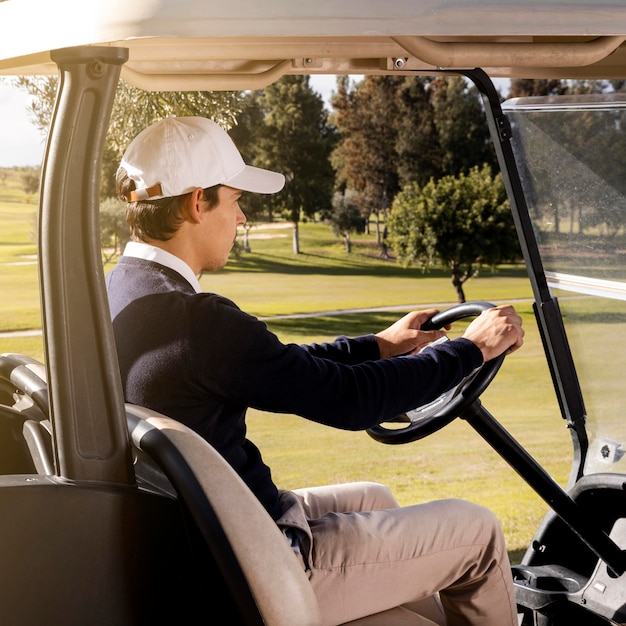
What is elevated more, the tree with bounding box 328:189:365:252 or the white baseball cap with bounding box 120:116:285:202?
the white baseball cap with bounding box 120:116:285:202

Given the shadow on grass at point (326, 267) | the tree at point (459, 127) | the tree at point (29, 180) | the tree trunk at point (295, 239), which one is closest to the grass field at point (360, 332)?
the shadow on grass at point (326, 267)

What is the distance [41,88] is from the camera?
8547 millimetres

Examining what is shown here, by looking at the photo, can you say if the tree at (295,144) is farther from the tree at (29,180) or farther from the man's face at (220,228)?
the man's face at (220,228)

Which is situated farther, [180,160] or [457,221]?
[457,221]

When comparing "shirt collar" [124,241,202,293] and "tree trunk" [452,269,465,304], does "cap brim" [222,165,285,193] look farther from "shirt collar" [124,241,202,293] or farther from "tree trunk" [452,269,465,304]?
"tree trunk" [452,269,465,304]

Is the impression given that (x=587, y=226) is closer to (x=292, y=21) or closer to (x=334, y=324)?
(x=292, y=21)

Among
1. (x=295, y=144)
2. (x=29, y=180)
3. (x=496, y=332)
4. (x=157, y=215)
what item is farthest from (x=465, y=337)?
(x=295, y=144)

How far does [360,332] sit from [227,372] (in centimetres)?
1768

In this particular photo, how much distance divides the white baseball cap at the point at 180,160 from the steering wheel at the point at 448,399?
657mm

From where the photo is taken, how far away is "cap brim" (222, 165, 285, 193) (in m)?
1.73

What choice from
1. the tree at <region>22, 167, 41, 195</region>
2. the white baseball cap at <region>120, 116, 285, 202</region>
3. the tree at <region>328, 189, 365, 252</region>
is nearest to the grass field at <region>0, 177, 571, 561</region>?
the tree at <region>22, 167, 41, 195</region>

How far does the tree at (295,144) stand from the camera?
1938cm

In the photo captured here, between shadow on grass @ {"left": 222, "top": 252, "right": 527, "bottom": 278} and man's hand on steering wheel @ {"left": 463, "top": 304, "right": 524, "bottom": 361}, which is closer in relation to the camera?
man's hand on steering wheel @ {"left": 463, "top": 304, "right": 524, "bottom": 361}

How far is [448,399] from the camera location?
220 cm
